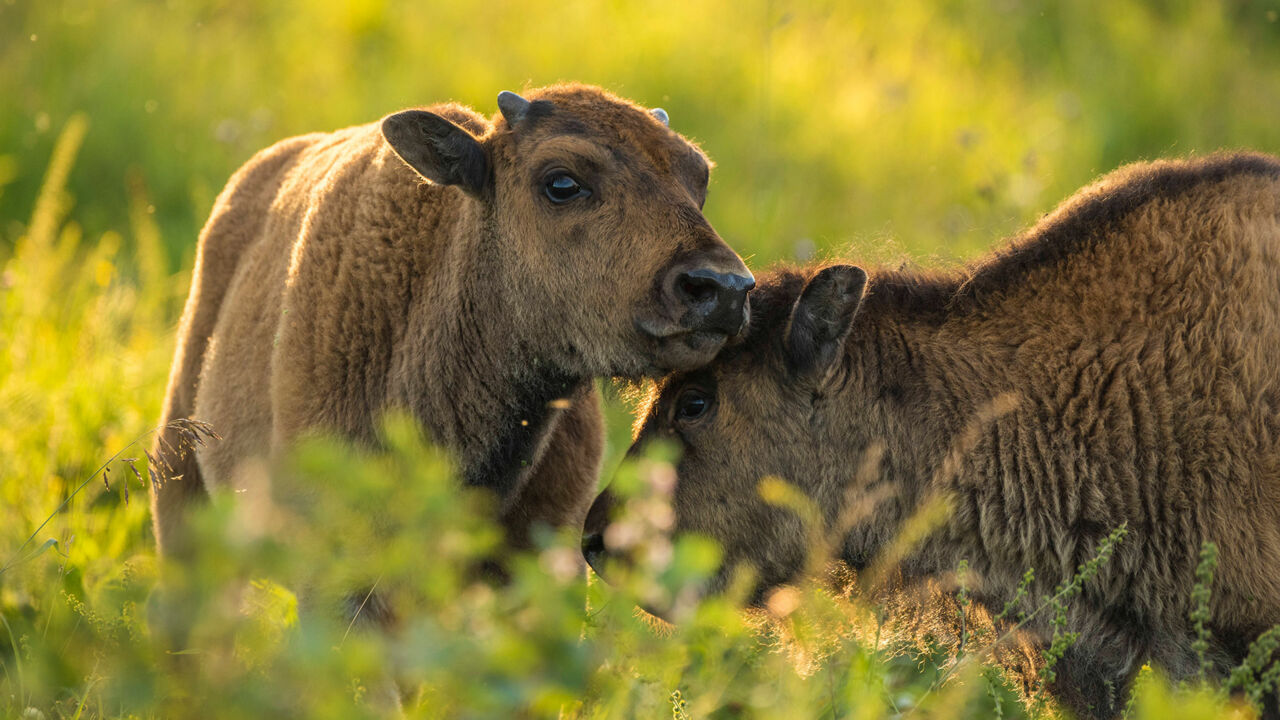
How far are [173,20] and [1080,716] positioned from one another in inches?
397

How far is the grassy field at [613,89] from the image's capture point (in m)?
4.59

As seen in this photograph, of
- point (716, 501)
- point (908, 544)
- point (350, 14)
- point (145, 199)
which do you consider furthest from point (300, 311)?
point (350, 14)

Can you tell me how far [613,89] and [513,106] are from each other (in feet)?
18.3

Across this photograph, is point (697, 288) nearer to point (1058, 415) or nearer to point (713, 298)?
point (713, 298)

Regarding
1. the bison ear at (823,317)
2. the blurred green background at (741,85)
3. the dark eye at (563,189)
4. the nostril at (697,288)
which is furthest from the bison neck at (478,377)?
the blurred green background at (741,85)

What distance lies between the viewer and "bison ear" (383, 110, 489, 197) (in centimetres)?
415

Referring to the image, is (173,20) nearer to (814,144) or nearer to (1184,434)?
(814,144)

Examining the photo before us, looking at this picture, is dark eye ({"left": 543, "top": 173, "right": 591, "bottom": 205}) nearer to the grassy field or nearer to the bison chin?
the bison chin

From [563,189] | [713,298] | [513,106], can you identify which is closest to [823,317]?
[713,298]

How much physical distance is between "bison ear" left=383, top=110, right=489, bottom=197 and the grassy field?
99 centimetres

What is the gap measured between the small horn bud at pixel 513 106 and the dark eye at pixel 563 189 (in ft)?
0.93

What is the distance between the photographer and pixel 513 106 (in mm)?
4227

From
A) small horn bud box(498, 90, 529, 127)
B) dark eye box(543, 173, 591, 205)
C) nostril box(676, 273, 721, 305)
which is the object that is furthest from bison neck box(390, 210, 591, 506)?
nostril box(676, 273, 721, 305)

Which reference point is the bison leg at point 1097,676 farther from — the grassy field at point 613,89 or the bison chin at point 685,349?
the bison chin at point 685,349
